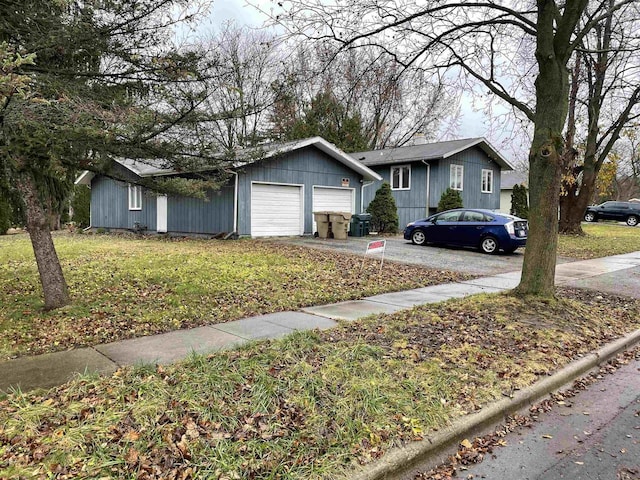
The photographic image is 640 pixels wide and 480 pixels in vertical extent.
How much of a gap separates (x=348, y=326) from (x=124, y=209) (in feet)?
63.4

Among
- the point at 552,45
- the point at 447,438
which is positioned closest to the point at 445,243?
the point at 552,45

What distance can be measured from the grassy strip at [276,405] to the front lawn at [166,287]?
1.74 m

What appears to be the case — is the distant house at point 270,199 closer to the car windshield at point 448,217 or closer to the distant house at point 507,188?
the car windshield at point 448,217

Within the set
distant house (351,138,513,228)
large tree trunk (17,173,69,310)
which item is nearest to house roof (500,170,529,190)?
distant house (351,138,513,228)

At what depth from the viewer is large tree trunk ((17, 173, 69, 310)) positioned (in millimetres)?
5637

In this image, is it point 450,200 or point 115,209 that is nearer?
point 450,200

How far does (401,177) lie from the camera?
24.4m

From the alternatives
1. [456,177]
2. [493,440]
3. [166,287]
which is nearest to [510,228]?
[166,287]

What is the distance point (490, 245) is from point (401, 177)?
1083cm

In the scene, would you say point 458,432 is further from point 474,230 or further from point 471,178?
point 471,178

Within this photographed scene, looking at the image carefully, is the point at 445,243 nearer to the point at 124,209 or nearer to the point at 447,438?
the point at 447,438

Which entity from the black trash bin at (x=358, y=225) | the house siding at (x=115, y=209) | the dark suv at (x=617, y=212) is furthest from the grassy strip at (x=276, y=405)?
the dark suv at (x=617, y=212)

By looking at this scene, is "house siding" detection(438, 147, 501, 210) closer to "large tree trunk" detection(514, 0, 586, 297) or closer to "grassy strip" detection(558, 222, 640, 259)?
"grassy strip" detection(558, 222, 640, 259)

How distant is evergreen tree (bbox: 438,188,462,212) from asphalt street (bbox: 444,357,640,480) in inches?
690
